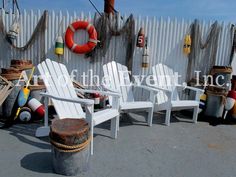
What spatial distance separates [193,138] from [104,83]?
1646mm

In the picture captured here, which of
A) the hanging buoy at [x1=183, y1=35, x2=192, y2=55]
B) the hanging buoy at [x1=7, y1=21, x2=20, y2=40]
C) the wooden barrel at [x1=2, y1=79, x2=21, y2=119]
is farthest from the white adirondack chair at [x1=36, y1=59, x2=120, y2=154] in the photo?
the hanging buoy at [x1=183, y1=35, x2=192, y2=55]

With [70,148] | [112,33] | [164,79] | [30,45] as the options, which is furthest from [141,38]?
[70,148]

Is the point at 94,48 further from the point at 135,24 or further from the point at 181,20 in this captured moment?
the point at 181,20

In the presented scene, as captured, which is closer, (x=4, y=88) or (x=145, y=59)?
(x=4, y=88)

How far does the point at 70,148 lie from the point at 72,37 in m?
2.92

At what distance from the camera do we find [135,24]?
14.5 ft

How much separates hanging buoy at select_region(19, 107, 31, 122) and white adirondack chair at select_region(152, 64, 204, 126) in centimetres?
212

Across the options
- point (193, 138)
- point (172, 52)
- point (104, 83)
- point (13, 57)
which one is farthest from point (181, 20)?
point (13, 57)

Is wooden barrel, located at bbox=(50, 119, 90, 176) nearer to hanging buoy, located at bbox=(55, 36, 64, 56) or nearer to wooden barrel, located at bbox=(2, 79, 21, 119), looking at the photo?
wooden barrel, located at bbox=(2, 79, 21, 119)

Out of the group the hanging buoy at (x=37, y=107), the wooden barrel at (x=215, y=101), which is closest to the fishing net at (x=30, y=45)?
the hanging buoy at (x=37, y=107)

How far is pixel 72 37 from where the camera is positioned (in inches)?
169

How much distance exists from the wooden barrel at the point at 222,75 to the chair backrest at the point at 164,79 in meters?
0.91

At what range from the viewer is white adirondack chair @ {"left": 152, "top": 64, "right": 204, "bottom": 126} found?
11.8 ft

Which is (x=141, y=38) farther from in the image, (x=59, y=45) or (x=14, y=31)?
(x=14, y=31)
